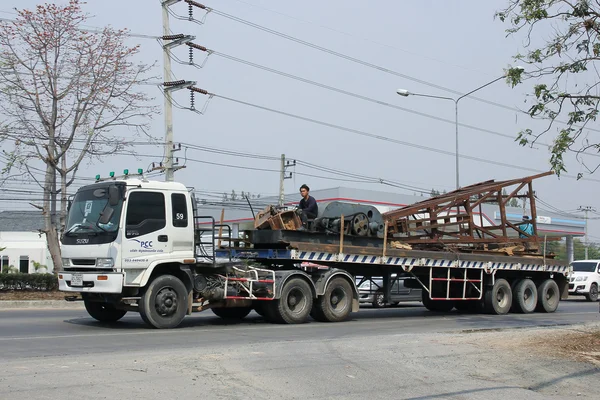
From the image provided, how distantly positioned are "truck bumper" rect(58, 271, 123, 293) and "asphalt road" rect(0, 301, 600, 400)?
0.78 metres

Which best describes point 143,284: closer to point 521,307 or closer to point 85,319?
point 85,319

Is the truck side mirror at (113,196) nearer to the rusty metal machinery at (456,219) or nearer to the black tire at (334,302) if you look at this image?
the black tire at (334,302)

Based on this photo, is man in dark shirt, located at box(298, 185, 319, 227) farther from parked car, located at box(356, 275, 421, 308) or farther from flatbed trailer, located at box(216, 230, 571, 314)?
parked car, located at box(356, 275, 421, 308)

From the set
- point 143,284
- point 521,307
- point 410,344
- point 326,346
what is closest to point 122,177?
point 143,284

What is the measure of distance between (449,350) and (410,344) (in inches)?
27.8

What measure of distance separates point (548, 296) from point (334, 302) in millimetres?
9522

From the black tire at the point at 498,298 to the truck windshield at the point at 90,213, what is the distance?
11787 millimetres

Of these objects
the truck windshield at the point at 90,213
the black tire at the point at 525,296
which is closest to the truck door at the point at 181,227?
the truck windshield at the point at 90,213

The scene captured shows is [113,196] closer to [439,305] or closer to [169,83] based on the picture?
[439,305]

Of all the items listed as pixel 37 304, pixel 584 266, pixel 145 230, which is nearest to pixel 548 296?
pixel 584 266

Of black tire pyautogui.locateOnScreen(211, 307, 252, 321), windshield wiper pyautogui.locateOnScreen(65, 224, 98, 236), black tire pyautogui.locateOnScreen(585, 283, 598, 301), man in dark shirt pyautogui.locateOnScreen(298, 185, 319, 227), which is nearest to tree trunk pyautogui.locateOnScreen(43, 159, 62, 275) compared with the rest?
black tire pyautogui.locateOnScreen(211, 307, 252, 321)

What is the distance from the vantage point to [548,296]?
2258 centimetres

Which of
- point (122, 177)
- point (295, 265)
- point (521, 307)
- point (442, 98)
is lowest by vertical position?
point (521, 307)

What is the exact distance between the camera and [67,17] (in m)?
24.0
